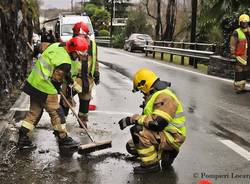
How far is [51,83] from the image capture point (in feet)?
22.2

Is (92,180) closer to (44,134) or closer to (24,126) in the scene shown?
(24,126)

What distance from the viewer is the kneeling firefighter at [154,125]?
5848mm

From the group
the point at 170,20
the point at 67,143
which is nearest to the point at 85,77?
the point at 67,143

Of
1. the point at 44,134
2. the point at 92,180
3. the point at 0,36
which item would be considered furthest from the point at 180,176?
the point at 0,36

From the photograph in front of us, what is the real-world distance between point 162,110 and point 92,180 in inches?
45.0

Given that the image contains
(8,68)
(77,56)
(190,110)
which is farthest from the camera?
(8,68)

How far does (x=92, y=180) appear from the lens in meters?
5.67

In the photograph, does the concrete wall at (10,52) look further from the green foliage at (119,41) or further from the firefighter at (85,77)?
the green foliage at (119,41)

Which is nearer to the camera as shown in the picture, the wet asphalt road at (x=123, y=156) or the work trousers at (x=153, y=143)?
the wet asphalt road at (x=123, y=156)

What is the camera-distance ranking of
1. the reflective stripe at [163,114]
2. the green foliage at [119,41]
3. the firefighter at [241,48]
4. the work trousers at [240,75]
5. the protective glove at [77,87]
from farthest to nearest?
the green foliage at [119,41]
the work trousers at [240,75]
the firefighter at [241,48]
the protective glove at [77,87]
the reflective stripe at [163,114]

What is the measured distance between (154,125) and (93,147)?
1237mm

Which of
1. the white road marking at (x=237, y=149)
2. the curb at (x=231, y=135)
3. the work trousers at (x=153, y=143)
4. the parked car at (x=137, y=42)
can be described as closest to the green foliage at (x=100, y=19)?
the parked car at (x=137, y=42)

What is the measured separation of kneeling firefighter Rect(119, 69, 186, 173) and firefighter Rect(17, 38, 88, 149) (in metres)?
1.14

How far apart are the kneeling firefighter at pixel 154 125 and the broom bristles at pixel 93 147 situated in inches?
30.0
